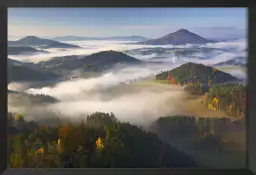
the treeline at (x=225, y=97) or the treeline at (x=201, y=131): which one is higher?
the treeline at (x=225, y=97)

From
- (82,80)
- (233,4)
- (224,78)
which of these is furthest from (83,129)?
(233,4)

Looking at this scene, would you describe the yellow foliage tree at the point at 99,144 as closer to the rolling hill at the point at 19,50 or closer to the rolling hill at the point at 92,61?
the rolling hill at the point at 92,61

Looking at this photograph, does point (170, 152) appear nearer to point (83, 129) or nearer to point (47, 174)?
point (83, 129)

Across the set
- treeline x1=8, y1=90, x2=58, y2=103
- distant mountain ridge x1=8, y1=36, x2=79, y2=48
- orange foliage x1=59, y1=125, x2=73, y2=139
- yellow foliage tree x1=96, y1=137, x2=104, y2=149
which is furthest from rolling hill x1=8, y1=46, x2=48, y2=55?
yellow foliage tree x1=96, y1=137, x2=104, y2=149

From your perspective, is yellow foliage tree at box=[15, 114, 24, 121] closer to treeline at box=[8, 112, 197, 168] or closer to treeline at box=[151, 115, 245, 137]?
treeline at box=[8, 112, 197, 168]

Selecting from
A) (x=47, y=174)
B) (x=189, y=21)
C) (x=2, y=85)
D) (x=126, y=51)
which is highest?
(x=189, y=21)

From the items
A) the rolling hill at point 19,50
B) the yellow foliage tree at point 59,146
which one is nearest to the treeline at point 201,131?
the yellow foliage tree at point 59,146
